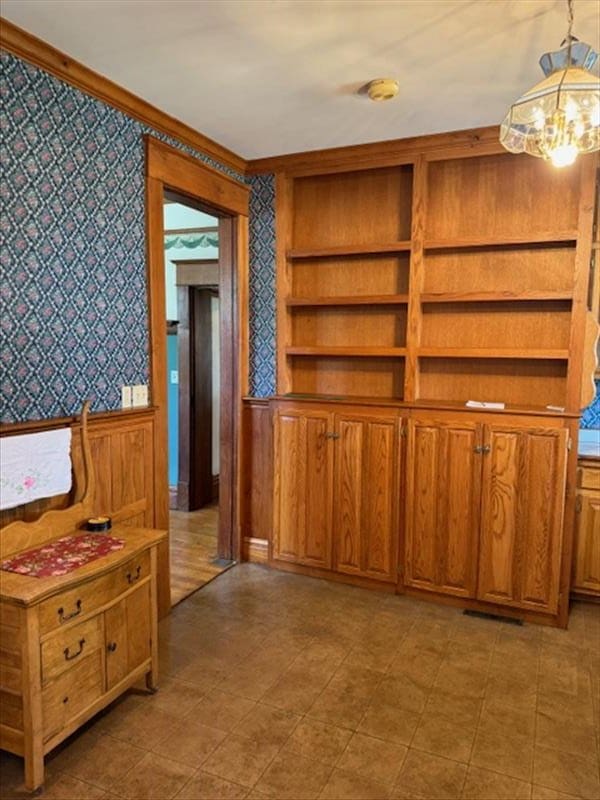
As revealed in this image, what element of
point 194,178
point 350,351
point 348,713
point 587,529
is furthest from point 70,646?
point 587,529

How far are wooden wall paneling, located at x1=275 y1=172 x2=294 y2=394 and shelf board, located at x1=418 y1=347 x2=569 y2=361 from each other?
0.91m

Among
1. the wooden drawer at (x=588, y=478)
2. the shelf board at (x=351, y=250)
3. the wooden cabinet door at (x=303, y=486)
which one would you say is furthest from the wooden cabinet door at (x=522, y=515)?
the shelf board at (x=351, y=250)

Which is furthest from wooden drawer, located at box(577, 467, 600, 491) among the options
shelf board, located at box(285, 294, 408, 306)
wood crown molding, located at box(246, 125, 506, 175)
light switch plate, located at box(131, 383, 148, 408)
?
light switch plate, located at box(131, 383, 148, 408)

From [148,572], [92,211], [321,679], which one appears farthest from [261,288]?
[321,679]

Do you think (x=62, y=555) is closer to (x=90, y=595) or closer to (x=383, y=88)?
(x=90, y=595)

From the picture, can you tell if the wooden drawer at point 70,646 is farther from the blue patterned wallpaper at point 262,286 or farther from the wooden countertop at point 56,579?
the blue patterned wallpaper at point 262,286

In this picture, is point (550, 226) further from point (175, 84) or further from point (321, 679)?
point (321, 679)

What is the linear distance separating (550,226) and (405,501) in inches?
67.4

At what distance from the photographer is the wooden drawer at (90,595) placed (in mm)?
1894

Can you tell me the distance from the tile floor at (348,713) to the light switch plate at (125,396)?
1168 mm

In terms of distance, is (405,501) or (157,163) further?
(405,501)

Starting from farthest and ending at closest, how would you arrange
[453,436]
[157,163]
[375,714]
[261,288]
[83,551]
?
[261,288] → [453,436] → [157,163] → [375,714] → [83,551]

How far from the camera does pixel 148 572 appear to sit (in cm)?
236

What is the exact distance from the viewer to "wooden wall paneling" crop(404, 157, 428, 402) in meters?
3.29
